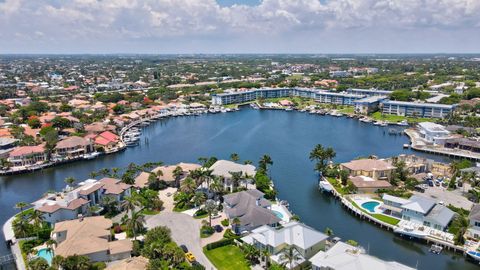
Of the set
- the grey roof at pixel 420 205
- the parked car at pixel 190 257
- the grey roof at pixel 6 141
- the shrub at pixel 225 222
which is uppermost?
the grey roof at pixel 6 141

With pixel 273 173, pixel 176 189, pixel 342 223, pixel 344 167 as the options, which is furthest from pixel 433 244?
pixel 176 189

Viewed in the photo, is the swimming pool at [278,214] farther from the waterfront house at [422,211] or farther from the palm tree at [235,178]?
the waterfront house at [422,211]

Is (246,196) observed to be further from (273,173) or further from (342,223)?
(273,173)

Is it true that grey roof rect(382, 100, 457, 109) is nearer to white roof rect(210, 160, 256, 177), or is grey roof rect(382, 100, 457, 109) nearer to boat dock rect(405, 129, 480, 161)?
boat dock rect(405, 129, 480, 161)

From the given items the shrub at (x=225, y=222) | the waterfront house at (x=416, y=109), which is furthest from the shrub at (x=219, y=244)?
the waterfront house at (x=416, y=109)

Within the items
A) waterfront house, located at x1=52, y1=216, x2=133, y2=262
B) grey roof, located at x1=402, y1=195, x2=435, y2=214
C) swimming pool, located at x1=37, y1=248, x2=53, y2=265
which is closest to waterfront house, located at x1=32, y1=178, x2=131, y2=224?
waterfront house, located at x1=52, y1=216, x2=133, y2=262

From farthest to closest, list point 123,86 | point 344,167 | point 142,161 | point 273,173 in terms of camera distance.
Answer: point 123,86 → point 142,161 → point 273,173 → point 344,167
